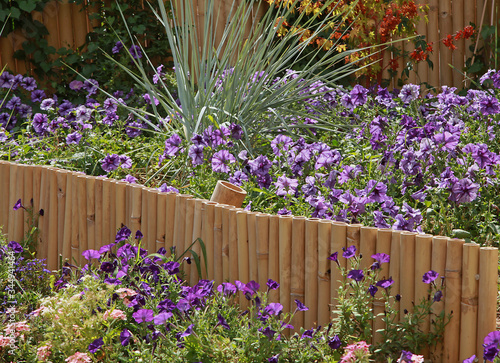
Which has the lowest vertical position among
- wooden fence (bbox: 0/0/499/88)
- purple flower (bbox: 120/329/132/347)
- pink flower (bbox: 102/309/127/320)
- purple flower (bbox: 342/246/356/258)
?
purple flower (bbox: 120/329/132/347)

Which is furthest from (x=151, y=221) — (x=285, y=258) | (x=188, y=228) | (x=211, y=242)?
(x=285, y=258)

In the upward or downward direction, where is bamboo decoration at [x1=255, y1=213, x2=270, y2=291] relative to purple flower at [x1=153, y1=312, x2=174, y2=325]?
upward

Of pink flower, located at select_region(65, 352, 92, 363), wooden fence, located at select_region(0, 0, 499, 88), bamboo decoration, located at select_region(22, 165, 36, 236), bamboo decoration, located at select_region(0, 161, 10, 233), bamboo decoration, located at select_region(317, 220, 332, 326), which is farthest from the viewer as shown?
wooden fence, located at select_region(0, 0, 499, 88)

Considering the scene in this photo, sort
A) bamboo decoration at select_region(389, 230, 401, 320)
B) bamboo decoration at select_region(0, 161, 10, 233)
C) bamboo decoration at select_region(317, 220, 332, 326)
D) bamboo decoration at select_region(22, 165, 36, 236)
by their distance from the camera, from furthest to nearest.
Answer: bamboo decoration at select_region(0, 161, 10, 233) < bamboo decoration at select_region(22, 165, 36, 236) < bamboo decoration at select_region(317, 220, 332, 326) < bamboo decoration at select_region(389, 230, 401, 320)

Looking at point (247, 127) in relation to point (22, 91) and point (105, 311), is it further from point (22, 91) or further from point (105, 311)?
point (22, 91)

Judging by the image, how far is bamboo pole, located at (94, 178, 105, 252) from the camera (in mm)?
2977

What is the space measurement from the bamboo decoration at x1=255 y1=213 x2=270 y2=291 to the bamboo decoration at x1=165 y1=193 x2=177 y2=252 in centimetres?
48

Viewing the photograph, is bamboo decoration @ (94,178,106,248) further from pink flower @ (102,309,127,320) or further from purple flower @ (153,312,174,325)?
purple flower @ (153,312,174,325)

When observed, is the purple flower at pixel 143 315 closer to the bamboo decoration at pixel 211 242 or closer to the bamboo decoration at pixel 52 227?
the bamboo decoration at pixel 211 242

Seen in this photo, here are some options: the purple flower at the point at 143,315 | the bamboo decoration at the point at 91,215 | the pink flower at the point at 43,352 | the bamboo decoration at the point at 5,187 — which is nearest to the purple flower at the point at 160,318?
→ the purple flower at the point at 143,315

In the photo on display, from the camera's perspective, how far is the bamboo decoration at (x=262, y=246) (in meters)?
2.39

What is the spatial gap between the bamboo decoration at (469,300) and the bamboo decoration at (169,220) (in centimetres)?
128

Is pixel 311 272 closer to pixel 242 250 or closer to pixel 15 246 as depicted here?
pixel 242 250

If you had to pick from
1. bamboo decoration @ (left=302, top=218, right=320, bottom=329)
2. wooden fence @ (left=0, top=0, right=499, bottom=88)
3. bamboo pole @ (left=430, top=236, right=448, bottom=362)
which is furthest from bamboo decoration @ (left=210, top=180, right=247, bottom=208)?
wooden fence @ (left=0, top=0, right=499, bottom=88)
